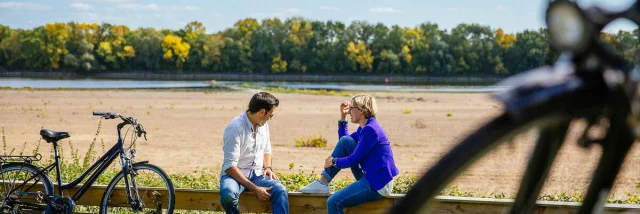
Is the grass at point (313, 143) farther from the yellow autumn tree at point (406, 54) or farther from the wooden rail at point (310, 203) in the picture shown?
the yellow autumn tree at point (406, 54)

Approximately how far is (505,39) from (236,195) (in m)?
123

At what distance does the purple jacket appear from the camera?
4781mm

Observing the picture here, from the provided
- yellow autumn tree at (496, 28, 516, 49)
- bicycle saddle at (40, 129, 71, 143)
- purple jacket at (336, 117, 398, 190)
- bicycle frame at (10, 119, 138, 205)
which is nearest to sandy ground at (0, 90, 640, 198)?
purple jacket at (336, 117, 398, 190)

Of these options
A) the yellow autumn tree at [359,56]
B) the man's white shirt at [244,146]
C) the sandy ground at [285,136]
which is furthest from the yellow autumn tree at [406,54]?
the man's white shirt at [244,146]

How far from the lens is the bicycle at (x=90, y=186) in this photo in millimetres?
5160

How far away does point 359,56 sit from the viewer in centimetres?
12156

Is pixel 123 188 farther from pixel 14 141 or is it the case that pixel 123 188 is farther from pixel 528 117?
pixel 14 141

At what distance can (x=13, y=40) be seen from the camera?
11900 centimetres

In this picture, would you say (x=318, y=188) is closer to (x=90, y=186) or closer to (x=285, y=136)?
(x=90, y=186)

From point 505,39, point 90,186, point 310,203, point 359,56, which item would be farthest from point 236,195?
point 505,39

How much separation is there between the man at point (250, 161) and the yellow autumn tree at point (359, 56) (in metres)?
116

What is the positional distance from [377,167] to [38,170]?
8.03ft

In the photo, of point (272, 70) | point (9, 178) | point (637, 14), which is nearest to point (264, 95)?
point (9, 178)

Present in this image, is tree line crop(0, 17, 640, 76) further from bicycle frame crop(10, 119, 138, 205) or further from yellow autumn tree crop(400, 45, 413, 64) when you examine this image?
bicycle frame crop(10, 119, 138, 205)
